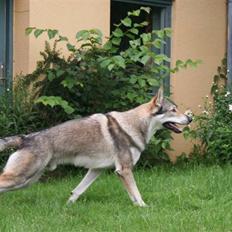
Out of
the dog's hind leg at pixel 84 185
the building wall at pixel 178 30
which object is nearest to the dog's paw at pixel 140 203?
the dog's hind leg at pixel 84 185

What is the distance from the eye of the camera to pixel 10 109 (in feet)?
31.6

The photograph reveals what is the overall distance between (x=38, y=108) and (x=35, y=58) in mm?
790

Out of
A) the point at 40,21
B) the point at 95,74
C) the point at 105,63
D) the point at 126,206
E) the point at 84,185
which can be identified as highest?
the point at 40,21

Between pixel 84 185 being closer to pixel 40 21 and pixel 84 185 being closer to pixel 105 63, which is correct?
pixel 105 63

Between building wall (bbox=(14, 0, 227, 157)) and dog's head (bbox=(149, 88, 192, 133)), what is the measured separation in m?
2.81

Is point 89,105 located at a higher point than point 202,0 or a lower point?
lower

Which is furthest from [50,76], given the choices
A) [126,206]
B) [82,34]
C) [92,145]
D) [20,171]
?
[126,206]

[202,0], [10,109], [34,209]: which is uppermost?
[202,0]

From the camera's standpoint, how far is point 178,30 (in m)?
12.1

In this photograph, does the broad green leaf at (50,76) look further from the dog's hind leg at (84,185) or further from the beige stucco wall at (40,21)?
the dog's hind leg at (84,185)

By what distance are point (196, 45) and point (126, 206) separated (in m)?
5.66

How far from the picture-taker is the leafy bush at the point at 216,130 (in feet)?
34.2

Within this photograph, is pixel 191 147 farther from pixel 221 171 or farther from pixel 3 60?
pixel 3 60

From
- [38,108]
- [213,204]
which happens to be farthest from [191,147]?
[213,204]
